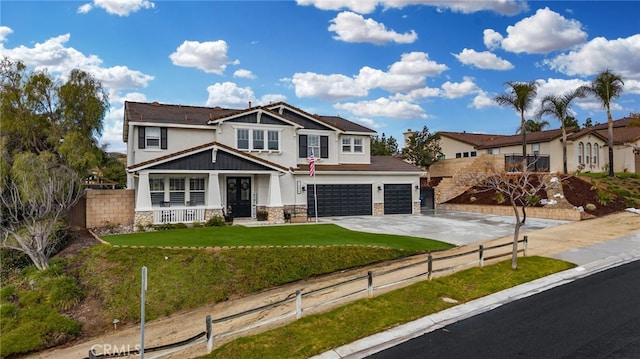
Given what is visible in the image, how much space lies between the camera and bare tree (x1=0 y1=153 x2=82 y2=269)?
52.2ft

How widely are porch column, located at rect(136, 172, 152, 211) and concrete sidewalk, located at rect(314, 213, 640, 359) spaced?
16.3m

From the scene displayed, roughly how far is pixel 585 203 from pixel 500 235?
1000 centimetres

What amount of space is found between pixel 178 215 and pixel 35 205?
23.4 feet

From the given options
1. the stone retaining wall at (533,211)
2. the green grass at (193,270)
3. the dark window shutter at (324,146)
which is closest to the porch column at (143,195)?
the green grass at (193,270)

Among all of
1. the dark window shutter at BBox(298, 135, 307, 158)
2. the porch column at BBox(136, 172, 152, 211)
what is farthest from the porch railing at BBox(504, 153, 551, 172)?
the porch column at BBox(136, 172, 152, 211)

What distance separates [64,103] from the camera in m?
24.8

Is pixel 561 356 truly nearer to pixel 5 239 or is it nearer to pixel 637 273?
pixel 637 273

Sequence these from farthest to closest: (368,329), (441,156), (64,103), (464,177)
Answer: (441,156), (464,177), (64,103), (368,329)

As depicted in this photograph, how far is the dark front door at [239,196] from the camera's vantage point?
25.3 metres

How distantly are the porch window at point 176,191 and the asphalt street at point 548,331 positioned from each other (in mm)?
18337

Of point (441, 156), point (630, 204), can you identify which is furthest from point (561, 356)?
point (441, 156)

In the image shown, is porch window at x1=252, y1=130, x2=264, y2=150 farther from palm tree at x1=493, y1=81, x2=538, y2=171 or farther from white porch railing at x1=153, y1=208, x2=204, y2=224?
palm tree at x1=493, y1=81, x2=538, y2=171

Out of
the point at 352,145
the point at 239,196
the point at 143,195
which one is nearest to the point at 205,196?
the point at 239,196

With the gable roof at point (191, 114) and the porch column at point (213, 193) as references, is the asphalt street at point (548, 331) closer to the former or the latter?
the porch column at point (213, 193)
